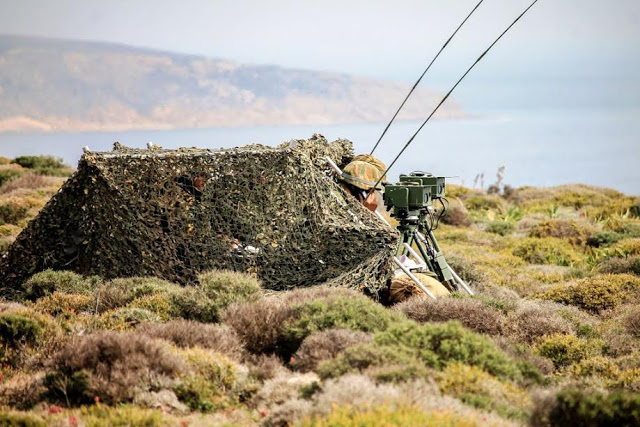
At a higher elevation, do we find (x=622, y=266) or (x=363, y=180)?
(x=363, y=180)

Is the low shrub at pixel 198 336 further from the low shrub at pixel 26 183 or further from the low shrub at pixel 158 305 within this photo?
the low shrub at pixel 26 183

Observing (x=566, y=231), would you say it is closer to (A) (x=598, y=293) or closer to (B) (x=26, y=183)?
(A) (x=598, y=293)

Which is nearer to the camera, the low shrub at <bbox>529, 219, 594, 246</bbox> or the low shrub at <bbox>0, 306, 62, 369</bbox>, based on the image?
the low shrub at <bbox>0, 306, 62, 369</bbox>

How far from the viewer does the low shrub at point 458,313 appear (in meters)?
9.09

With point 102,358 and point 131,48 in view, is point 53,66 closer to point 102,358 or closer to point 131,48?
point 131,48

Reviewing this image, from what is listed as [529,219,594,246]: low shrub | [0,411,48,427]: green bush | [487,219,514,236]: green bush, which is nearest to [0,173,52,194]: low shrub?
[487,219,514,236]: green bush

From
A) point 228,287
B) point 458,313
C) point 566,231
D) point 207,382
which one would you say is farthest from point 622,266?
point 207,382

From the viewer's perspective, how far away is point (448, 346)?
6.62 meters

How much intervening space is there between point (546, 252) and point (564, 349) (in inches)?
392

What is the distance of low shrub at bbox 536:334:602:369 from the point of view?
883cm

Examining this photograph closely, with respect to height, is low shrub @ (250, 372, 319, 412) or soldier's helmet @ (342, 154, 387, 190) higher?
soldier's helmet @ (342, 154, 387, 190)

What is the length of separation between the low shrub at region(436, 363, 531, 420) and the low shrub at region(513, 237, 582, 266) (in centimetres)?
1203

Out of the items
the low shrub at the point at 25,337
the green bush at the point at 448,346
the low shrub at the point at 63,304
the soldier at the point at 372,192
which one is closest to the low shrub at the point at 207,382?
the green bush at the point at 448,346

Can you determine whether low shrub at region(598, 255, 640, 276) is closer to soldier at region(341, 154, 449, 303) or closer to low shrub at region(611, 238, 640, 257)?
low shrub at region(611, 238, 640, 257)
